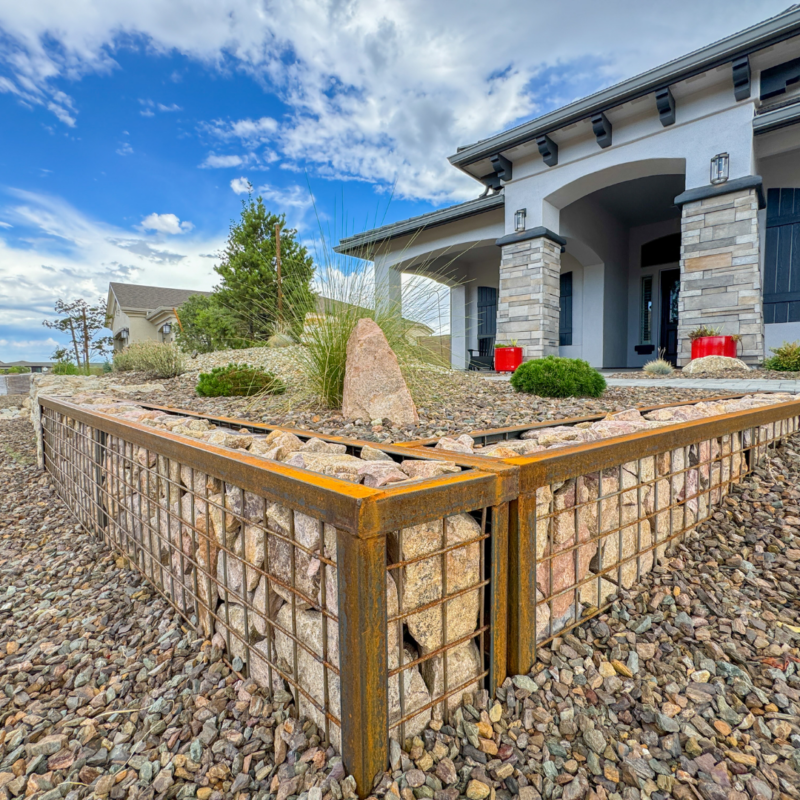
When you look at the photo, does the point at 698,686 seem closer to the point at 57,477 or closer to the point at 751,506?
the point at 751,506

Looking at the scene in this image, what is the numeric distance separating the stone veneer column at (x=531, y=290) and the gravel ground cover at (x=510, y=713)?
20.8ft

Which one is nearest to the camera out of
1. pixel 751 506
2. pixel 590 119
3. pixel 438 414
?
pixel 751 506

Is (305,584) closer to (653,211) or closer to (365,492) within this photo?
(365,492)

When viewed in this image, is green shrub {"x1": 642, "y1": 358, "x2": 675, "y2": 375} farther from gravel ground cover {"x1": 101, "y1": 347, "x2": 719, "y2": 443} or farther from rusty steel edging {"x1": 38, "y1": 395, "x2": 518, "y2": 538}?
rusty steel edging {"x1": 38, "y1": 395, "x2": 518, "y2": 538}

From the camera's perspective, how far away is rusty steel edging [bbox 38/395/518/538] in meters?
0.75

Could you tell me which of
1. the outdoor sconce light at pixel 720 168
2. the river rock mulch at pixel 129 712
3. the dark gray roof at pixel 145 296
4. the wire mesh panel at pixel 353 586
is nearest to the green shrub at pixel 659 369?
the outdoor sconce light at pixel 720 168

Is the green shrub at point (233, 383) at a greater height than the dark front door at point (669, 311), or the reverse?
the dark front door at point (669, 311)

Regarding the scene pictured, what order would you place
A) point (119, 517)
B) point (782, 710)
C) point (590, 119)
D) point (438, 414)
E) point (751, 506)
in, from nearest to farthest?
point (782, 710) → point (751, 506) → point (119, 517) → point (438, 414) → point (590, 119)

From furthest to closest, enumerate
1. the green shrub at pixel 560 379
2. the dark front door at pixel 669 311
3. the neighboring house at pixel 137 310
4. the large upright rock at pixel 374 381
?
the neighboring house at pixel 137 310 < the dark front door at pixel 669 311 < the green shrub at pixel 560 379 < the large upright rock at pixel 374 381

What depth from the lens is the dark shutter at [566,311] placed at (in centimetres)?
964

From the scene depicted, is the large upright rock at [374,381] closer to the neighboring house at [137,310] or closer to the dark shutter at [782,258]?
the dark shutter at [782,258]

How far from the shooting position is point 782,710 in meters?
1.04

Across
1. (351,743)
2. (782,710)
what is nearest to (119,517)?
(351,743)

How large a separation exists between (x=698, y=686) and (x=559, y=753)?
446mm
